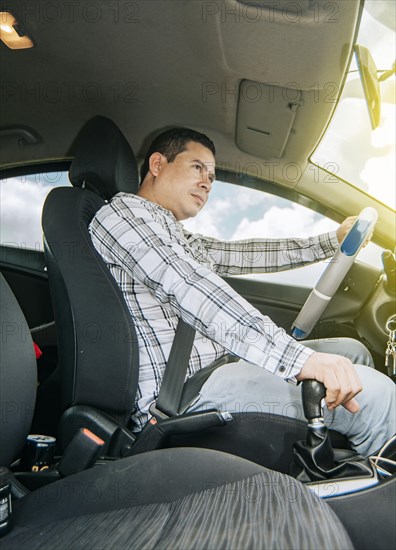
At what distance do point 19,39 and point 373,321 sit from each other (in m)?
1.56

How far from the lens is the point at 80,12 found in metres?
1.42

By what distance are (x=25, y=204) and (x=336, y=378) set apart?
181 centimetres

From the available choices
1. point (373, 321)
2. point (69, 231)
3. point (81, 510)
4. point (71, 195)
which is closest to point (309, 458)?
point (81, 510)

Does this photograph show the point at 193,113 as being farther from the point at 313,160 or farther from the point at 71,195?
the point at 71,195

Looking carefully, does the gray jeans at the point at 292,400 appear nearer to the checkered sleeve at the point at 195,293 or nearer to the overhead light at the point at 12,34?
the checkered sleeve at the point at 195,293

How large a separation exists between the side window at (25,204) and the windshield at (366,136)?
1191 mm

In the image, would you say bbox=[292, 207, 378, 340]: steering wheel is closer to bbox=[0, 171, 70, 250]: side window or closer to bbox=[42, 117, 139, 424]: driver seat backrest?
bbox=[42, 117, 139, 424]: driver seat backrest

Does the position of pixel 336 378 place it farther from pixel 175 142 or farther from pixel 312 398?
pixel 175 142

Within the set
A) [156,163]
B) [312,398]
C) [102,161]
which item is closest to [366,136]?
[156,163]

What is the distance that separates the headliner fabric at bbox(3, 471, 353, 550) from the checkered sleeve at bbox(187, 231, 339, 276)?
1296 millimetres

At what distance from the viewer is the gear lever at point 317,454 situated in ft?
2.61

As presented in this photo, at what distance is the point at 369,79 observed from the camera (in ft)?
4.67

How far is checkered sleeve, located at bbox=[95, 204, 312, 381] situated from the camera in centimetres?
103

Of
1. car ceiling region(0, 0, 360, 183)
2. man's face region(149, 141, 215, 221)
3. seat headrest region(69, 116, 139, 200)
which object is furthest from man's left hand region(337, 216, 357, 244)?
seat headrest region(69, 116, 139, 200)
